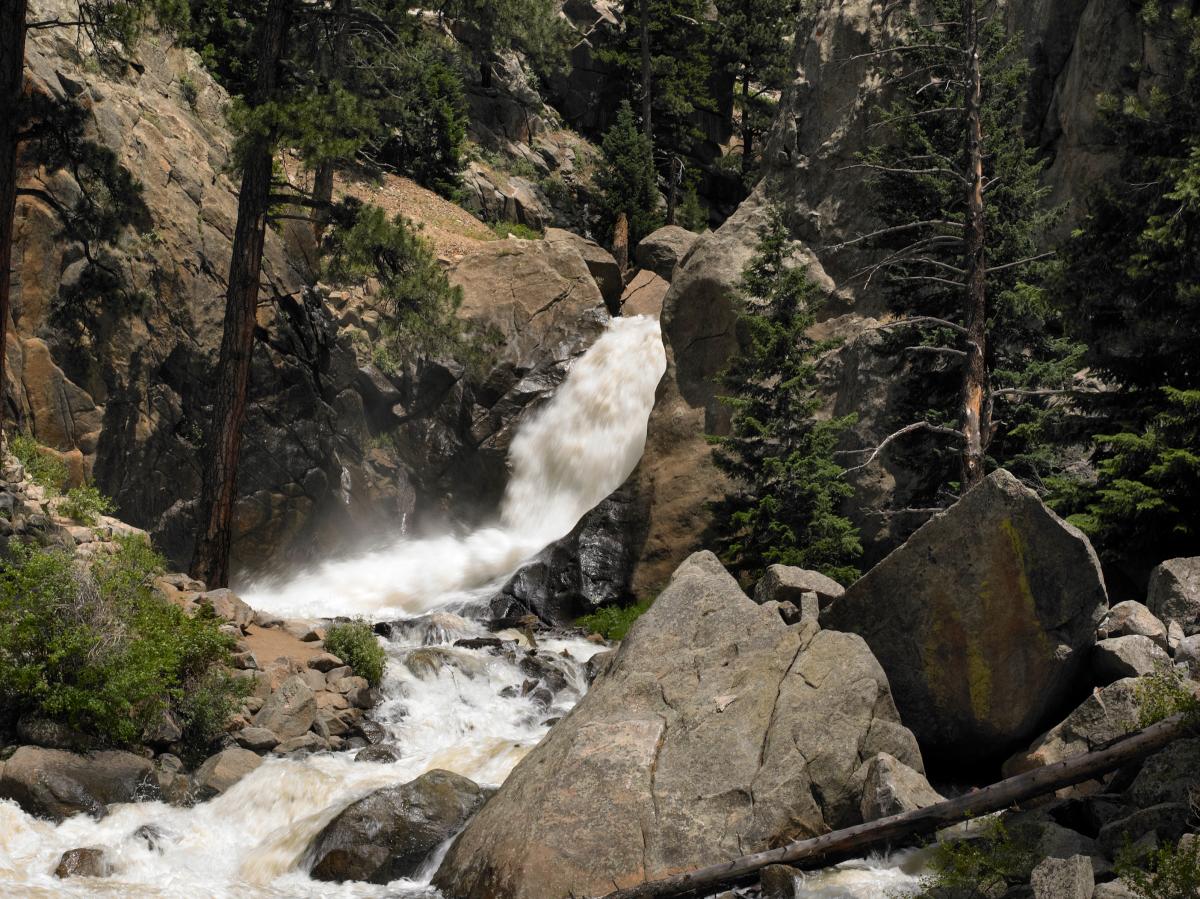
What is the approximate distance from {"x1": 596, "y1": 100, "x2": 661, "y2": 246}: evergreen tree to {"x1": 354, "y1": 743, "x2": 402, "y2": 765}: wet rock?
27.9m

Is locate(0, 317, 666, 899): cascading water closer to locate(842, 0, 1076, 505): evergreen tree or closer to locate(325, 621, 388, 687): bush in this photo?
Answer: locate(325, 621, 388, 687): bush

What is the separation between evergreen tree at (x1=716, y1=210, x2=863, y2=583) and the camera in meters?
17.0

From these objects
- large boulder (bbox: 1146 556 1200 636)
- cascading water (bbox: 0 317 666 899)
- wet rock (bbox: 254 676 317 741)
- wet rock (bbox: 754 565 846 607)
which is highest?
large boulder (bbox: 1146 556 1200 636)

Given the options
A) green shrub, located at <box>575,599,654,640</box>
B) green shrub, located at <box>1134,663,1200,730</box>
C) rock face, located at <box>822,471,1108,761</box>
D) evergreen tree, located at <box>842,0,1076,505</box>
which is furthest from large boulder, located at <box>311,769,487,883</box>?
green shrub, located at <box>575,599,654,640</box>

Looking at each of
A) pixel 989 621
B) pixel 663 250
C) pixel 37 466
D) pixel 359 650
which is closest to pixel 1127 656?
pixel 989 621

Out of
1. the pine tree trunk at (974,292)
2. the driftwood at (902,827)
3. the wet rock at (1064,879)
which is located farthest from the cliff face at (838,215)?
the wet rock at (1064,879)

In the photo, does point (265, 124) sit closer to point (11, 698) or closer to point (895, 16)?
point (11, 698)

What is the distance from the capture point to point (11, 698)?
433 inches

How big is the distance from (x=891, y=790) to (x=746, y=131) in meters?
38.0

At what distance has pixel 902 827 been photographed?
8727 millimetres

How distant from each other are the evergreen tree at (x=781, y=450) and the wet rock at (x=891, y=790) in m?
7.35

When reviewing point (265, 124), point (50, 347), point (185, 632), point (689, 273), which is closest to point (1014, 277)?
point (689, 273)

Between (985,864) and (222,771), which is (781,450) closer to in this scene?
(222,771)

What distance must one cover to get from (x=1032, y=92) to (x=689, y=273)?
24.9 ft
